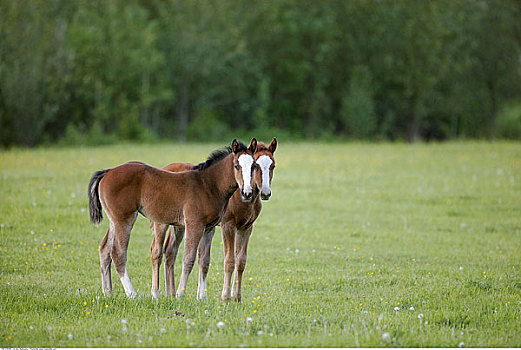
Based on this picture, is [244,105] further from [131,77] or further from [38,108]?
[38,108]

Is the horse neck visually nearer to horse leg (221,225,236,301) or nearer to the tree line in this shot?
horse leg (221,225,236,301)

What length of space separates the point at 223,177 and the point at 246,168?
680mm

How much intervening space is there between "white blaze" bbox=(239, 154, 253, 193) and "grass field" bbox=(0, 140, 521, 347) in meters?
1.61

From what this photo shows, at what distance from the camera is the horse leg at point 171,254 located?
8.93 metres

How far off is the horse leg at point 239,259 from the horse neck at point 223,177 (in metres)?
0.81

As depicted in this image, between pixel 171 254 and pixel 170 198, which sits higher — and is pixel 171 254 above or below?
below

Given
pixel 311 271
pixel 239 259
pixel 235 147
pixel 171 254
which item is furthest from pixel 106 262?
pixel 311 271

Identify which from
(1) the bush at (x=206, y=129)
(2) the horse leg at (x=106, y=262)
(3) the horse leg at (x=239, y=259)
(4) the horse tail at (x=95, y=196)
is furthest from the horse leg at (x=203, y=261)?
(1) the bush at (x=206, y=129)

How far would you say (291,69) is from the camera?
182 ft

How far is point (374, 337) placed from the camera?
6.82 meters

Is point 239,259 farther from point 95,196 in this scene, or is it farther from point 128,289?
point 95,196

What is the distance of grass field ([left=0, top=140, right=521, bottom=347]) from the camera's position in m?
7.05

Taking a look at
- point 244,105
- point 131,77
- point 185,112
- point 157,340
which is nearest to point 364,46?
point 244,105

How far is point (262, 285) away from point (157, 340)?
3.68 meters
